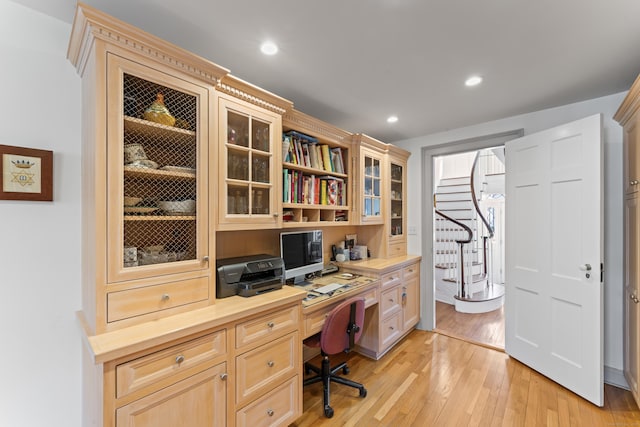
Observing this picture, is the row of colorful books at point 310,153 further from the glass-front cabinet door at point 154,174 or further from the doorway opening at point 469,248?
the doorway opening at point 469,248

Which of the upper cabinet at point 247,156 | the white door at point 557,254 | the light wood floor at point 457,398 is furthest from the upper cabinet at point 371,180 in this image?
the light wood floor at point 457,398

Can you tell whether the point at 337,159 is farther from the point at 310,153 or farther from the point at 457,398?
Answer: the point at 457,398

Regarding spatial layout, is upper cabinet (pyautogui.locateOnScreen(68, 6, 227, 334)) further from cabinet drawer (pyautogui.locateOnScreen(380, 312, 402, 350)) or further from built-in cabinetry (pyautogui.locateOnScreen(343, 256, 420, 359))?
cabinet drawer (pyautogui.locateOnScreen(380, 312, 402, 350))

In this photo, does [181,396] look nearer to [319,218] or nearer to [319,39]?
[319,218]

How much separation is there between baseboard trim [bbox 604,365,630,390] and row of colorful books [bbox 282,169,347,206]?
8.60 feet

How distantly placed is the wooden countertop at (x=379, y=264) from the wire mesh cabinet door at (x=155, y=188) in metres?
1.57

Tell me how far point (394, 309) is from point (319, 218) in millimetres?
1286

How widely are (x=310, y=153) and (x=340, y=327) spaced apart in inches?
57.3

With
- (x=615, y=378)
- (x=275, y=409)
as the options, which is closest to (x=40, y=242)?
(x=275, y=409)

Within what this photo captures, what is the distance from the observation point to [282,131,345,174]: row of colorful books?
2209 millimetres

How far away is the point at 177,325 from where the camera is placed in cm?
123

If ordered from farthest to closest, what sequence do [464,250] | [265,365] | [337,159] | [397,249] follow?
[464,250] → [397,249] → [337,159] → [265,365]

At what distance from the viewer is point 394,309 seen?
284cm

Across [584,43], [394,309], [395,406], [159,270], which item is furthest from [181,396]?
[584,43]
